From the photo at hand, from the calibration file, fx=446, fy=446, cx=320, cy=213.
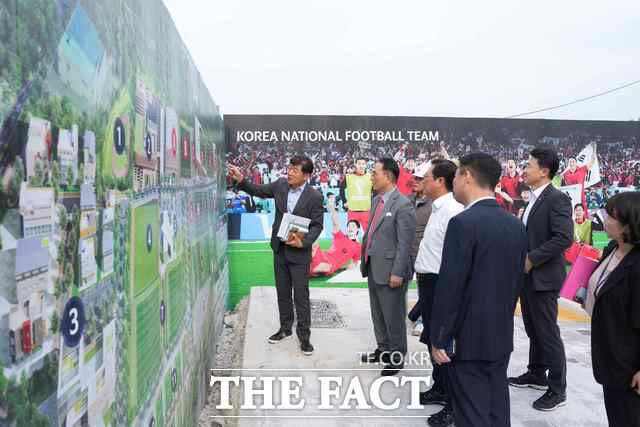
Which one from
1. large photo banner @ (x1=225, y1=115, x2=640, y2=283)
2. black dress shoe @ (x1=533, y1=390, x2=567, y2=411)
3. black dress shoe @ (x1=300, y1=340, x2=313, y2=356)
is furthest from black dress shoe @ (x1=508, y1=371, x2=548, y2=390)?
large photo banner @ (x1=225, y1=115, x2=640, y2=283)

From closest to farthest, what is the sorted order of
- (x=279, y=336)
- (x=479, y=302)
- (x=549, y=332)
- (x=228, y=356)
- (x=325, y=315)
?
(x=479, y=302) → (x=549, y=332) → (x=279, y=336) → (x=228, y=356) → (x=325, y=315)

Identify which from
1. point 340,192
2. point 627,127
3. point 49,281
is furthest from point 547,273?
point 627,127

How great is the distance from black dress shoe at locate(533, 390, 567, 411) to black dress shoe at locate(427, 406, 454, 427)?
63cm

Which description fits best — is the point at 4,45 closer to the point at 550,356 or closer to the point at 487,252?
the point at 487,252

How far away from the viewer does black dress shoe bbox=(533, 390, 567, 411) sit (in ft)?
10.0

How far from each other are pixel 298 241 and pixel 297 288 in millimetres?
445

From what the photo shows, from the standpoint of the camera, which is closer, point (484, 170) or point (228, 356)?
point (484, 170)

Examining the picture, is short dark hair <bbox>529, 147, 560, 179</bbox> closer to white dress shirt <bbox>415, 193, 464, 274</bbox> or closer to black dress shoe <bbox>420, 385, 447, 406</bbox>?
white dress shirt <bbox>415, 193, 464, 274</bbox>

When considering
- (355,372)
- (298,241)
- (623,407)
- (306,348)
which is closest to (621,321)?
(623,407)

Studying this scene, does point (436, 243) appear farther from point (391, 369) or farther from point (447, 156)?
point (447, 156)

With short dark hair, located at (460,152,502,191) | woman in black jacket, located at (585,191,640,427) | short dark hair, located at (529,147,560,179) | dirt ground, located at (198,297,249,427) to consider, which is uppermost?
short dark hair, located at (529,147,560,179)

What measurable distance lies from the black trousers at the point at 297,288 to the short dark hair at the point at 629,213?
8.63ft

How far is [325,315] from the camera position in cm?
561

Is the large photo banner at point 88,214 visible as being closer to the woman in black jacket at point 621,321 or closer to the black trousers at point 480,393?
the black trousers at point 480,393
